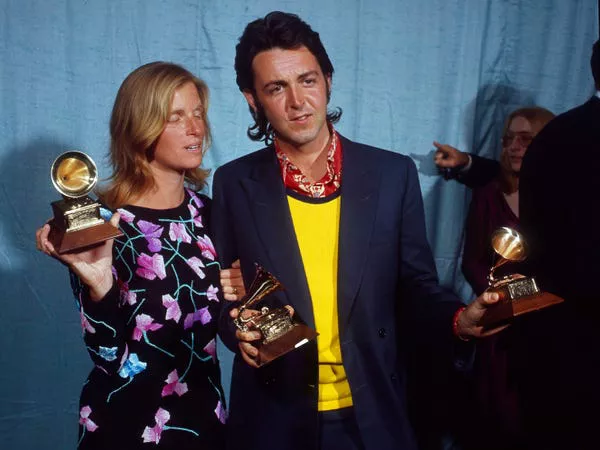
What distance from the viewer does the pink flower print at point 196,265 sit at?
1.94 metres

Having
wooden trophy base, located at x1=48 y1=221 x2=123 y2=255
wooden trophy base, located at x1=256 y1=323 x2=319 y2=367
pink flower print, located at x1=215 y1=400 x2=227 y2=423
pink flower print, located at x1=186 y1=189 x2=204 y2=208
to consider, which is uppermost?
wooden trophy base, located at x1=48 y1=221 x2=123 y2=255

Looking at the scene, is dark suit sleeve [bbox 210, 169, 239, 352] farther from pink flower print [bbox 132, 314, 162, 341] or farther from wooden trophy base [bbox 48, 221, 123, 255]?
wooden trophy base [bbox 48, 221, 123, 255]

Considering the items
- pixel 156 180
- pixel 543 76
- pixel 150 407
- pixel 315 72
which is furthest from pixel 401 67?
pixel 150 407

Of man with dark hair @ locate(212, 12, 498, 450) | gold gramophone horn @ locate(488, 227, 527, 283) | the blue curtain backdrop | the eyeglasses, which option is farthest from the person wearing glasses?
gold gramophone horn @ locate(488, 227, 527, 283)

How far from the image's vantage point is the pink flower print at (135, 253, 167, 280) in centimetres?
189

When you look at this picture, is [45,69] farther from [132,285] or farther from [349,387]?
[349,387]

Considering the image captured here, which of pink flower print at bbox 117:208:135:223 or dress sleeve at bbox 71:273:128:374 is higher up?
Result: pink flower print at bbox 117:208:135:223

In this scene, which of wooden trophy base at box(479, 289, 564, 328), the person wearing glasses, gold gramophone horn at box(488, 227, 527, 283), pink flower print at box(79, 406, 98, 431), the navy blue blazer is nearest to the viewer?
wooden trophy base at box(479, 289, 564, 328)

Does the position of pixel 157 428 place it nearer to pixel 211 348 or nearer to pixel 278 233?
pixel 211 348

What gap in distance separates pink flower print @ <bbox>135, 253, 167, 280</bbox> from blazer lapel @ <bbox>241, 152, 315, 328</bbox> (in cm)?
35

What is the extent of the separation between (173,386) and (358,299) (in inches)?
26.8

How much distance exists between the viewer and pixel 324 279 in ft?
5.86

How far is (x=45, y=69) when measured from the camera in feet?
8.39

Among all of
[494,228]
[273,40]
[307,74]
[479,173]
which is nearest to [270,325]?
[307,74]
